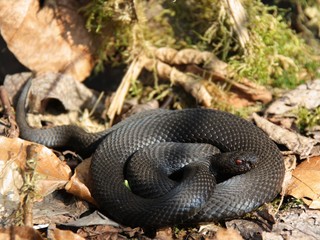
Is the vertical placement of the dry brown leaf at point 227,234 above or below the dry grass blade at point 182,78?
below

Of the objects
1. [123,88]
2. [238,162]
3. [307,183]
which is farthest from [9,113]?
[307,183]

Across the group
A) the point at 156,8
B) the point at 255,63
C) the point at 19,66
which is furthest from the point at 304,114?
the point at 19,66

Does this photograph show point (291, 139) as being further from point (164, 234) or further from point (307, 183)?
point (164, 234)

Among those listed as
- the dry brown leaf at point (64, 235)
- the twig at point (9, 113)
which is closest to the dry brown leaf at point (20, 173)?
the dry brown leaf at point (64, 235)

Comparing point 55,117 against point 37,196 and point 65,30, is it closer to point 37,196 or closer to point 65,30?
point 65,30

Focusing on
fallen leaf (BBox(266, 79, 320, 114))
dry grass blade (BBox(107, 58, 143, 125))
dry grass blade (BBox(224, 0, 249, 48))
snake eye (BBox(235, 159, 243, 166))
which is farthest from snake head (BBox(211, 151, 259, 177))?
dry grass blade (BBox(224, 0, 249, 48))

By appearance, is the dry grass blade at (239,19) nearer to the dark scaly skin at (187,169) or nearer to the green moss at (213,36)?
the green moss at (213,36)
